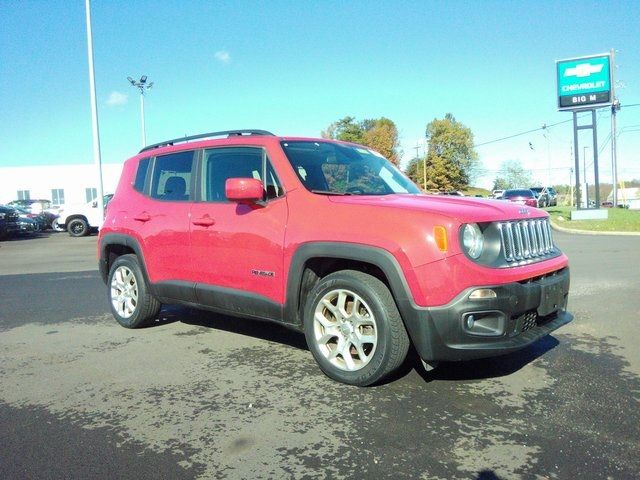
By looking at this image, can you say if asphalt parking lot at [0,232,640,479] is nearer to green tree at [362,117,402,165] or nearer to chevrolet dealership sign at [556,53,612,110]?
chevrolet dealership sign at [556,53,612,110]

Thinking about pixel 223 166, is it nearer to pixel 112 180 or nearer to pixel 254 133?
pixel 254 133

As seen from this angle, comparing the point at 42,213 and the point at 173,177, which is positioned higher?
the point at 42,213

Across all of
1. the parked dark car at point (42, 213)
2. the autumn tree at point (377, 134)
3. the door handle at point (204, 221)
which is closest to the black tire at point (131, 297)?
the door handle at point (204, 221)

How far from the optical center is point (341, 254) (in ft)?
12.7

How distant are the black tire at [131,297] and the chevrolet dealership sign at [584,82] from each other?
24.0 meters

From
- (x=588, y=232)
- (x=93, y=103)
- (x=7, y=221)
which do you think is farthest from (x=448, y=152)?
(x=7, y=221)

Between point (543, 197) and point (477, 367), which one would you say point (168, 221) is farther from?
point (543, 197)

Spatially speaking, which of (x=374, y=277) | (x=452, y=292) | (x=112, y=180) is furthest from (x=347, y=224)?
(x=112, y=180)

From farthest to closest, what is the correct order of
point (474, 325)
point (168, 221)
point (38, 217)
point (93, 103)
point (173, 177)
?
point (38, 217) → point (93, 103) → point (173, 177) → point (168, 221) → point (474, 325)

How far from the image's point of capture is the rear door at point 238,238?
171 inches

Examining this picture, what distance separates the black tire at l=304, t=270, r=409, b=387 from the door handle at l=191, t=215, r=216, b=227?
1229mm

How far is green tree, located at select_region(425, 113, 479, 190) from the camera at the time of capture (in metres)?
74.1

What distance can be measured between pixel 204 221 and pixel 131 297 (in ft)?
5.52

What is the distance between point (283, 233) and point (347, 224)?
2.00ft
